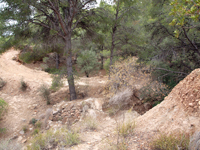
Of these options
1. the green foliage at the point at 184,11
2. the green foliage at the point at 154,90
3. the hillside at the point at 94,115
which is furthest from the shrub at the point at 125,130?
the green foliage at the point at 154,90

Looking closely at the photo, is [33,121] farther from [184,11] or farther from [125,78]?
[184,11]

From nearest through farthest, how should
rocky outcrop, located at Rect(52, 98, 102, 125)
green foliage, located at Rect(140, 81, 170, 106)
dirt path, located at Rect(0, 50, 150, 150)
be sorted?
dirt path, located at Rect(0, 50, 150, 150), rocky outcrop, located at Rect(52, 98, 102, 125), green foliage, located at Rect(140, 81, 170, 106)

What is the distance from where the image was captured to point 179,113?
3584 mm

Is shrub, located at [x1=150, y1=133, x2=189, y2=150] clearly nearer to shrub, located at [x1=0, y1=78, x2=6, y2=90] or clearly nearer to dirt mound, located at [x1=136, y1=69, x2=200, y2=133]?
dirt mound, located at [x1=136, y1=69, x2=200, y2=133]

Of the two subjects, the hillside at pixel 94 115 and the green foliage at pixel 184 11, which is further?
the hillside at pixel 94 115

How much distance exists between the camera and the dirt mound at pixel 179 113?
3219 millimetres

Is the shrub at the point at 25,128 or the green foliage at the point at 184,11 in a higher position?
the green foliage at the point at 184,11

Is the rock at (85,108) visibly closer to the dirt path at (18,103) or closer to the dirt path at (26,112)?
the dirt path at (26,112)

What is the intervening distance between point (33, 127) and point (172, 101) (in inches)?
264

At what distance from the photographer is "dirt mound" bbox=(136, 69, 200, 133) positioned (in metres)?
3.22

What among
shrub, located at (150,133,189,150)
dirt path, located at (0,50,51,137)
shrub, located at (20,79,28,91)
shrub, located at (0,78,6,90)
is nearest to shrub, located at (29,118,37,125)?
dirt path, located at (0,50,51,137)

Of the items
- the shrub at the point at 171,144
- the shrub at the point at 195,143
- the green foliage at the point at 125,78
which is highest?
the green foliage at the point at 125,78

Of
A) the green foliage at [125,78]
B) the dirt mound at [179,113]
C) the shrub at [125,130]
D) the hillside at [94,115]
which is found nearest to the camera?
the dirt mound at [179,113]

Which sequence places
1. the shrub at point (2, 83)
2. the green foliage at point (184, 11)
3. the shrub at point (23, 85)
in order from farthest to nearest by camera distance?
1. the shrub at point (2, 83)
2. the shrub at point (23, 85)
3. the green foliage at point (184, 11)
